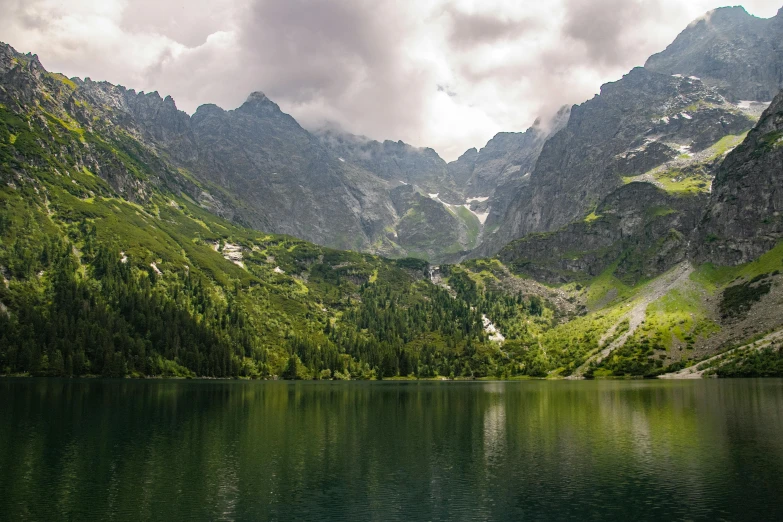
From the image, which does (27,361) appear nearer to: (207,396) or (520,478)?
(207,396)

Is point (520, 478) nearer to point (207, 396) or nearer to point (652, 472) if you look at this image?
point (652, 472)

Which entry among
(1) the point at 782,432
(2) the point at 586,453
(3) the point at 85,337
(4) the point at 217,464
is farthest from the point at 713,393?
(3) the point at 85,337

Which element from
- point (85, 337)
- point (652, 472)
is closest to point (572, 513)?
point (652, 472)

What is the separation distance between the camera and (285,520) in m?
38.3

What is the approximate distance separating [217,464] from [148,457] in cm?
801

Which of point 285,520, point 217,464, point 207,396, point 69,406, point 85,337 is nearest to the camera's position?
point 285,520

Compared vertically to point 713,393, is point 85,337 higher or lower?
higher

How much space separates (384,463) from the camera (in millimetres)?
57594

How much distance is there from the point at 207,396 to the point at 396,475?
289 ft

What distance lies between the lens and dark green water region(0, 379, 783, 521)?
1613 inches

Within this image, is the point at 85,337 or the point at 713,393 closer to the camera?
the point at 713,393

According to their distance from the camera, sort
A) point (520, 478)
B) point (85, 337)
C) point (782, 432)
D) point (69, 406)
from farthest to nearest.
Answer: point (85, 337) < point (69, 406) < point (782, 432) < point (520, 478)

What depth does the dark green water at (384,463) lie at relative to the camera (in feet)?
134

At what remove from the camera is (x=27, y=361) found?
175375 millimetres
